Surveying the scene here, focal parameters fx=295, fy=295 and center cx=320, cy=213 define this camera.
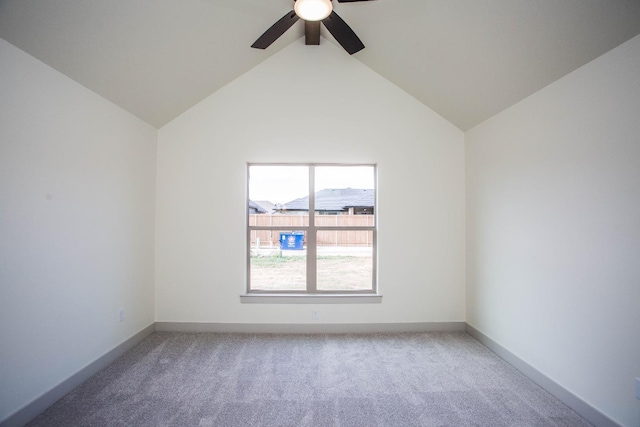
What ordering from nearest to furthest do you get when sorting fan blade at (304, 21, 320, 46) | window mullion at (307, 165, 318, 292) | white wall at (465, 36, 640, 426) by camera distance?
1. white wall at (465, 36, 640, 426)
2. fan blade at (304, 21, 320, 46)
3. window mullion at (307, 165, 318, 292)

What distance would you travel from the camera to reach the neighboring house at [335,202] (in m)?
3.69

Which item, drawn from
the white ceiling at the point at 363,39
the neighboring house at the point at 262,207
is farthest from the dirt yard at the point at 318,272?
the white ceiling at the point at 363,39

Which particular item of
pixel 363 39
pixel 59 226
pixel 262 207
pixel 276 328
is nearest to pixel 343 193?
pixel 262 207

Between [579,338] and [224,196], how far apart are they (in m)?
3.50

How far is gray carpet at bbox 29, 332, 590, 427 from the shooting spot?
201cm

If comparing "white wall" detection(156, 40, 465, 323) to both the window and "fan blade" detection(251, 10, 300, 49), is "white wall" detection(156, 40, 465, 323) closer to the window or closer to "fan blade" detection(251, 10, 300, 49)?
the window

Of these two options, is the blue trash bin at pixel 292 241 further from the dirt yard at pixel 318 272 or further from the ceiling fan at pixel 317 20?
the ceiling fan at pixel 317 20

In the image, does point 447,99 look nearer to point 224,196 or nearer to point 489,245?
point 489,245

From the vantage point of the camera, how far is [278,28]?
2.13 metres

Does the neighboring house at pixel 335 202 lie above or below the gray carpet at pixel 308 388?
above

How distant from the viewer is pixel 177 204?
139 inches

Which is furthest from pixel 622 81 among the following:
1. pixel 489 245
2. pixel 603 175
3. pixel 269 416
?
pixel 269 416

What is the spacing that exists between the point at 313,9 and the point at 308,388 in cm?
275

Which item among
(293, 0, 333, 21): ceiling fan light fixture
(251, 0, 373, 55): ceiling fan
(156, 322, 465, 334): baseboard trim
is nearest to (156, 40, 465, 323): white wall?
(156, 322, 465, 334): baseboard trim
